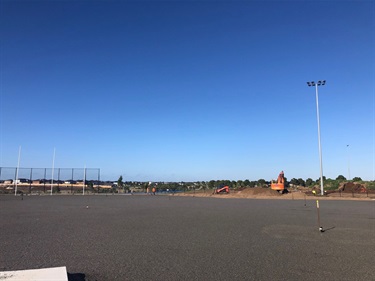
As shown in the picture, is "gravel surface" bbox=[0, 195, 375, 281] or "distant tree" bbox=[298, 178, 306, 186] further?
"distant tree" bbox=[298, 178, 306, 186]

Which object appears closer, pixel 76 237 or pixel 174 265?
pixel 174 265

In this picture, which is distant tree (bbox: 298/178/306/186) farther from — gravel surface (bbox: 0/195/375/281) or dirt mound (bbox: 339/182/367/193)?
gravel surface (bbox: 0/195/375/281)

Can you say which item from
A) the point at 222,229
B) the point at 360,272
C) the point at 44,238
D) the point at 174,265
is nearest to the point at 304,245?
the point at 360,272

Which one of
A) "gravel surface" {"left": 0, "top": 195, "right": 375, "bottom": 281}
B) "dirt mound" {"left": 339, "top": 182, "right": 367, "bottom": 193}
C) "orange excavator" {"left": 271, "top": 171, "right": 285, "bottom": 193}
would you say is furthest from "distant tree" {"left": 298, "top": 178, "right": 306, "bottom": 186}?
"gravel surface" {"left": 0, "top": 195, "right": 375, "bottom": 281}

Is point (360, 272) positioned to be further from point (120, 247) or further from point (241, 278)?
point (120, 247)

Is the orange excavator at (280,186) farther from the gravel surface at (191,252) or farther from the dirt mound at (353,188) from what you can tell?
the gravel surface at (191,252)

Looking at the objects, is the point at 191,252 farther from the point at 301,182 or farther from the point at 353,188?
the point at 301,182

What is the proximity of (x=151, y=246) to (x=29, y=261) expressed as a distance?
322 cm

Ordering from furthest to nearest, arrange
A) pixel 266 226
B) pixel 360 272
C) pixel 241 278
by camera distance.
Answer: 1. pixel 266 226
2. pixel 360 272
3. pixel 241 278

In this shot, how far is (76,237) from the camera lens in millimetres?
10578

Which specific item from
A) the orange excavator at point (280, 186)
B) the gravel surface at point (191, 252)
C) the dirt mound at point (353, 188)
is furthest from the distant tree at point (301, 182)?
the gravel surface at point (191, 252)

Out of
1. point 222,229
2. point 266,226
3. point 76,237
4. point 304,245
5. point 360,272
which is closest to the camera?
point 360,272

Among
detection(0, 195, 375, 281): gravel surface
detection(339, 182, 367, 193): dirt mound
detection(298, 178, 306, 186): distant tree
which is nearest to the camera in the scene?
detection(0, 195, 375, 281): gravel surface

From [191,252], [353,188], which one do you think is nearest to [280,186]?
[353,188]
